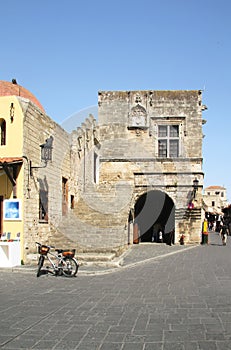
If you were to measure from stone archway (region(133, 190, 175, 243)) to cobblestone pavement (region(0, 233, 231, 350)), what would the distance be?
14.0m

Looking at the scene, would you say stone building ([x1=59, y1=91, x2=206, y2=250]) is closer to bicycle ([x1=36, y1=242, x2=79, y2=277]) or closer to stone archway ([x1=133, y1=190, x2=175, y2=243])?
stone archway ([x1=133, y1=190, x2=175, y2=243])

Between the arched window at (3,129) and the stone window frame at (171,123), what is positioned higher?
the stone window frame at (171,123)

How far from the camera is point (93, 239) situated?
15781mm

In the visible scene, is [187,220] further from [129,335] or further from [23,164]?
[129,335]

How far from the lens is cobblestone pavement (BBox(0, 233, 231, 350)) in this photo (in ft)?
17.1

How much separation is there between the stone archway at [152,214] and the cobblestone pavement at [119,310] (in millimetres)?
14027

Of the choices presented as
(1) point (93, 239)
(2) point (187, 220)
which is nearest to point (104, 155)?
(2) point (187, 220)

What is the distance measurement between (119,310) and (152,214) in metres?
20.6

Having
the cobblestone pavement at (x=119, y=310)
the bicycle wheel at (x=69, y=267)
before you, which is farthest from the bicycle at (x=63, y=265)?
the cobblestone pavement at (x=119, y=310)

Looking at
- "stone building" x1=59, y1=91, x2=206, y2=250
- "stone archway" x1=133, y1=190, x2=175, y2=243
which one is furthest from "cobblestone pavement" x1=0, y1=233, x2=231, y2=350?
"stone archway" x1=133, y1=190, x2=175, y2=243

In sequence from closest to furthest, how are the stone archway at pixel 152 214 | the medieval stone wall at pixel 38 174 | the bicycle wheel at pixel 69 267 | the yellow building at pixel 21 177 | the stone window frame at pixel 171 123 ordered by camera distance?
the bicycle wheel at pixel 69 267
the yellow building at pixel 21 177
the medieval stone wall at pixel 38 174
the stone window frame at pixel 171 123
the stone archway at pixel 152 214

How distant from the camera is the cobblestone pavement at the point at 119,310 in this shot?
5.21 m

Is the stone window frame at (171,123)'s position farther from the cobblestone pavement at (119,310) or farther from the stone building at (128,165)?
the cobblestone pavement at (119,310)

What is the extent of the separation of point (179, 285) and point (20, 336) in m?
4.66
